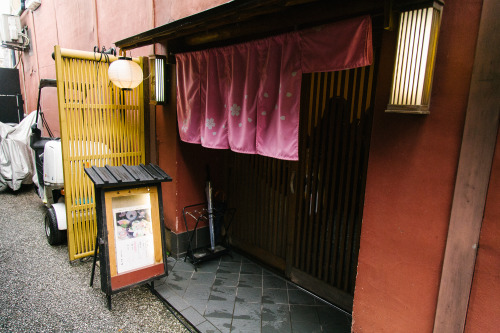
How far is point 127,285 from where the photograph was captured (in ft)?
15.4

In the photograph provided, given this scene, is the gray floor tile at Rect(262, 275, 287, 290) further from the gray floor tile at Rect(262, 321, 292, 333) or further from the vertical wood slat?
the gray floor tile at Rect(262, 321, 292, 333)

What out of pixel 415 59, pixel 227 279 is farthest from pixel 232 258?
pixel 415 59

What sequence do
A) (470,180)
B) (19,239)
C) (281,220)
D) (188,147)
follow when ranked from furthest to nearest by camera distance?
(19,239), (188,147), (281,220), (470,180)

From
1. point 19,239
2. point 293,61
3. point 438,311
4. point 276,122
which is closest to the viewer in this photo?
point 438,311

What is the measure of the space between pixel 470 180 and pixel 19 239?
9099 mm

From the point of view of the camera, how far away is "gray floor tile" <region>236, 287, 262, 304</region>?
501 centimetres

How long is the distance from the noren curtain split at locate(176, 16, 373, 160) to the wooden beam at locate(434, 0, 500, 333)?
1025 mm

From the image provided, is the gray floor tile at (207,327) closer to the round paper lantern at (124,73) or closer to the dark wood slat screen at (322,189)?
the dark wood slat screen at (322,189)

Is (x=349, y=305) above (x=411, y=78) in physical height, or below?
below

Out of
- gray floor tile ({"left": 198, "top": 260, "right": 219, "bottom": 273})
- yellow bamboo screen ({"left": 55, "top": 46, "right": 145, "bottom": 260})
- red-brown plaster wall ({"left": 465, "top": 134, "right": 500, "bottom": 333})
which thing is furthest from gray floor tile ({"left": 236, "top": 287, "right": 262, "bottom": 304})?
yellow bamboo screen ({"left": 55, "top": 46, "right": 145, "bottom": 260})

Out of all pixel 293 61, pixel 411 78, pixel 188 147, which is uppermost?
pixel 293 61

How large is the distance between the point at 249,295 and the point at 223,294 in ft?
1.52

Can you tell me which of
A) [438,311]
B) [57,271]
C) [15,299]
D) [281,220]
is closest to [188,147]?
[281,220]

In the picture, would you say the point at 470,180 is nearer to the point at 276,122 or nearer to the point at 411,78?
the point at 411,78
